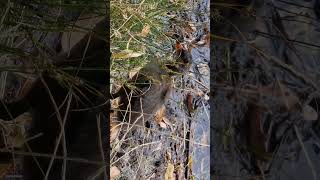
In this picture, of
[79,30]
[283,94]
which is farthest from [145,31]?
[283,94]

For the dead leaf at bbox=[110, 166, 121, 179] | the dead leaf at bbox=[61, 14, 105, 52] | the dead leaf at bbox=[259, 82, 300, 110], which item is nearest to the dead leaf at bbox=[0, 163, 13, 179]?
the dead leaf at bbox=[61, 14, 105, 52]

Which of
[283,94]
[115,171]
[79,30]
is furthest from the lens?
[115,171]

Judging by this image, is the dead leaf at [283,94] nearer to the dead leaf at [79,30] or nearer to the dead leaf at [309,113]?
the dead leaf at [309,113]

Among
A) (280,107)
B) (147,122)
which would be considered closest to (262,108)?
(280,107)

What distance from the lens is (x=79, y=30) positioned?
650mm

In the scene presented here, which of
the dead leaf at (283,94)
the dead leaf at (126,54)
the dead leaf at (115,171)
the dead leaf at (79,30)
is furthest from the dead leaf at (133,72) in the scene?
the dead leaf at (283,94)

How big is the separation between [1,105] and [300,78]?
30cm

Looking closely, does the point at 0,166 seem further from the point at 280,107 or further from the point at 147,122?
the point at 147,122

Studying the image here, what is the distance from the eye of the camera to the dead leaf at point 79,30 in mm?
623

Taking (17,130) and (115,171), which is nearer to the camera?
(17,130)

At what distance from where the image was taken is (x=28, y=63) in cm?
61

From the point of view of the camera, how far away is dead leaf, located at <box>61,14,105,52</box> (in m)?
0.62

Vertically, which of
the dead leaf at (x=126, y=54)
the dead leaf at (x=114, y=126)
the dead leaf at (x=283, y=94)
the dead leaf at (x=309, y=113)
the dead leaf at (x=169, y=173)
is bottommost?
the dead leaf at (x=169, y=173)

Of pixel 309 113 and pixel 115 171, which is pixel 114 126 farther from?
pixel 309 113
